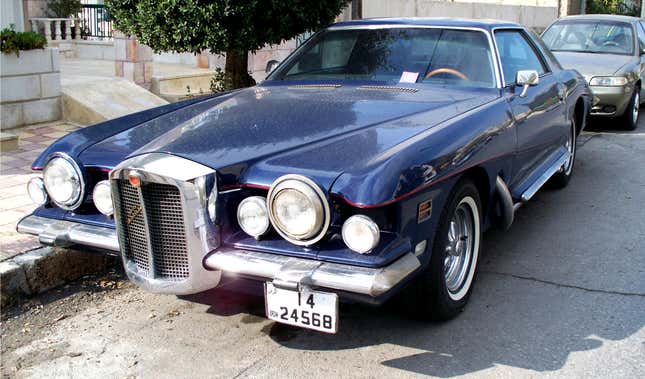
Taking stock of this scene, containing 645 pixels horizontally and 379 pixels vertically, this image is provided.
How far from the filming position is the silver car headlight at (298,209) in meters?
3.11

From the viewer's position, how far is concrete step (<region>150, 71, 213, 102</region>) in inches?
405

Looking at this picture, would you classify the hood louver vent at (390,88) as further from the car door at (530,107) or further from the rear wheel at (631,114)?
the rear wheel at (631,114)

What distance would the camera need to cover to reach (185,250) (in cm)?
339

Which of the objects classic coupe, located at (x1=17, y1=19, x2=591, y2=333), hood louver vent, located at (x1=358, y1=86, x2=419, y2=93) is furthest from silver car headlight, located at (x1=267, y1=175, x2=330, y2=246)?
Answer: hood louver vent, located at (x1=358, y1=86, x2=419, y2=93)

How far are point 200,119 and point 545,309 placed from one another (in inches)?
87.8

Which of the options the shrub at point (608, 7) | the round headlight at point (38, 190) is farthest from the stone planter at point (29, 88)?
the shrub at point (608, 7)

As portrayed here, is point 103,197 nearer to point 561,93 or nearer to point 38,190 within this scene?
point 38,190

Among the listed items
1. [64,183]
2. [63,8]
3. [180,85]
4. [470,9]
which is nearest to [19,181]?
[64,183]

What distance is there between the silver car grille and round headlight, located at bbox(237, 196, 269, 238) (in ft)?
0.93

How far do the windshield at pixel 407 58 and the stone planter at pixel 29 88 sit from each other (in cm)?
391

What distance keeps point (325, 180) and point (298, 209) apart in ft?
0.57

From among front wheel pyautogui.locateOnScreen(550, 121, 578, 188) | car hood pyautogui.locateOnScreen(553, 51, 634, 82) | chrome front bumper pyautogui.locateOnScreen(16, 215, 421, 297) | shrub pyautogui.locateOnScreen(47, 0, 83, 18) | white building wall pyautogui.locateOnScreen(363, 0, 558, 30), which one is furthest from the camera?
white building wall pyautogui.locateOnScreen(363, 0, 558, 30)

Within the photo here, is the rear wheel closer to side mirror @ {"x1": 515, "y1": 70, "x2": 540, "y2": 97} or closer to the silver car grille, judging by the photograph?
side mirror @ {"x1": 515, "y1": 70, "x2": 540, "y2": 97}

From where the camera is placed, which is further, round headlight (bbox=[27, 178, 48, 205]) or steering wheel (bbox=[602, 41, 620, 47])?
steering wheel (bbox=[602, 41, 620, 47])
